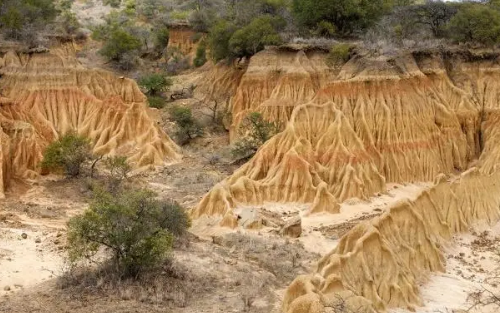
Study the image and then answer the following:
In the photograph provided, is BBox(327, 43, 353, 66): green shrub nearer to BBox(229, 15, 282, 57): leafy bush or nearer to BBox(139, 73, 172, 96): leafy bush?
BBox(229, 15, 282, 57): leafy bush

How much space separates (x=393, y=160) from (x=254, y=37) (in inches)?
580

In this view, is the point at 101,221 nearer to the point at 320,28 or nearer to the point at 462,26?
the point at 462,26

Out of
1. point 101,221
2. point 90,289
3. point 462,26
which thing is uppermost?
point 462,26

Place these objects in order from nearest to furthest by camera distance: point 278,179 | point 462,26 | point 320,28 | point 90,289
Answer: point 90,289 → point 278,179 → point 462,26 → point 320,28

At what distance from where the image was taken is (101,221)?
52.5ft

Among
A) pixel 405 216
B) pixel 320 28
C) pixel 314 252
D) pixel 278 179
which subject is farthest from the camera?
pixel 320 28

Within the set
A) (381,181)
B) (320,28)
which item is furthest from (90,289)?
(320,28)

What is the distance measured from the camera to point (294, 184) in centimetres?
2511

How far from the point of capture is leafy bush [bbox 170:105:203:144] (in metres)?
38.5

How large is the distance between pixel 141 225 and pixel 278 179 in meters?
9.93

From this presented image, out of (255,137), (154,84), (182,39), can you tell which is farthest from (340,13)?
(182,39)

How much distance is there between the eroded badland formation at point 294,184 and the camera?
15.2 m

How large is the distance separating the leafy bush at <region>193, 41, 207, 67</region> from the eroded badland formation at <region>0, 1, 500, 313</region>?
935cm

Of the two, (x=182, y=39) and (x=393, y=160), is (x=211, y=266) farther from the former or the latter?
(x=182, y=39)
